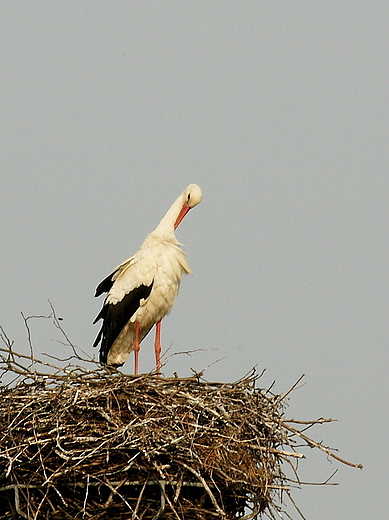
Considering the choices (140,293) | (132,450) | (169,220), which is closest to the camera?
(132,450)

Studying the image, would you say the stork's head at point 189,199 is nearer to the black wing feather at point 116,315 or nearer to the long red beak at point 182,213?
the long red beak at point 182,213

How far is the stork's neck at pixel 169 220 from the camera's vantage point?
9.71 meters

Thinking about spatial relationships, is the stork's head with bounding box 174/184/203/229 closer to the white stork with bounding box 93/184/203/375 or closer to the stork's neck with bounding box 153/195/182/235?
the stork's neck with bounding box 153/195/182/235

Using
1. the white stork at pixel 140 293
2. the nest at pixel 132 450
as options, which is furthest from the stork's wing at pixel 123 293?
the nest at pixel 132 450

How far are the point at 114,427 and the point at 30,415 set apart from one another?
543mm

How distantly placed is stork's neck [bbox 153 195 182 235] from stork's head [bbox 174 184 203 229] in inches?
1.6

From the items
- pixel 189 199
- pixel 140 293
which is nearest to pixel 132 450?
pixel 140 293

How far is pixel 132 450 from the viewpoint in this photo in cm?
631

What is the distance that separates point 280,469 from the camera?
6.77 m

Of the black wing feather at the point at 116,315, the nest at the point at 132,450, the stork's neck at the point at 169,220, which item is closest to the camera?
the nest at the point at 132,450

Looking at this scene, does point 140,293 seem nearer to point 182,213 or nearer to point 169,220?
point 169,220

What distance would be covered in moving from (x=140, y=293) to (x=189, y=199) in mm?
1212

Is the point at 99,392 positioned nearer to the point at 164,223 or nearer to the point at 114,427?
the point at 114,427

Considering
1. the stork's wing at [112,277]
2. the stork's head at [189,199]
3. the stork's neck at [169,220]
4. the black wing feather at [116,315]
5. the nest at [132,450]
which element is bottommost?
the nest at [132,450]
